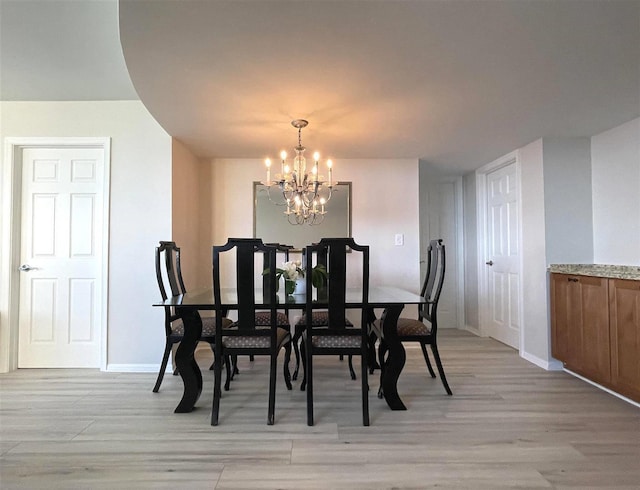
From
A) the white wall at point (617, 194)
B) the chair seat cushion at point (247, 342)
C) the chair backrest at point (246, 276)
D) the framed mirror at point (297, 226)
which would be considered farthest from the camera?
the framed mirror at point (297, 226)

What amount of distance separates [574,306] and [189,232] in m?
3.44

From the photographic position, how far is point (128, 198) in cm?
292

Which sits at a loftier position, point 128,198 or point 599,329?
point 128,198

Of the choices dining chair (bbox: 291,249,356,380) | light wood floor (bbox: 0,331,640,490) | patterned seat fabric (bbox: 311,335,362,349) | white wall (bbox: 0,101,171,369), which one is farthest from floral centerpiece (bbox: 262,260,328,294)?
white wall (bbox: 0,101,171,369)

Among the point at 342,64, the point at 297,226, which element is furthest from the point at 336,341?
the point at 297,226

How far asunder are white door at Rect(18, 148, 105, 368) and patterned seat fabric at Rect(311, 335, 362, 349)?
210 cm

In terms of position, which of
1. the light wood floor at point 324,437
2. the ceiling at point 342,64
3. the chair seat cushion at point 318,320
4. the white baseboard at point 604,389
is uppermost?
the ceiling at point 342,64

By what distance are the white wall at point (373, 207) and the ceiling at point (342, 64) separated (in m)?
0.67

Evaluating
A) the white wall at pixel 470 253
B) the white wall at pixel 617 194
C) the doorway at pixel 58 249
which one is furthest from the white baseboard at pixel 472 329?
the doorway at pixel 58 249

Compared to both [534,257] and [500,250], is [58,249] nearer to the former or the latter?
[534,257]

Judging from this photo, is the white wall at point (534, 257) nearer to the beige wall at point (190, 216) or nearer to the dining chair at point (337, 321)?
the dining chair at point (337, 321)

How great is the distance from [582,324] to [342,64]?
2.56m

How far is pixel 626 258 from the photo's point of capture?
8.73 ft

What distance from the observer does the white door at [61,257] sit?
2.95 m
